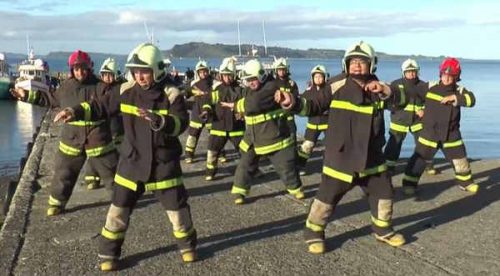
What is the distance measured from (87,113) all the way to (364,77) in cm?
271

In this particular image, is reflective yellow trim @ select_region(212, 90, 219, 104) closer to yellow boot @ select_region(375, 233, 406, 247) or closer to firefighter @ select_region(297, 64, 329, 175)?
firefighter @ select_region(297, 64, 329, 175)

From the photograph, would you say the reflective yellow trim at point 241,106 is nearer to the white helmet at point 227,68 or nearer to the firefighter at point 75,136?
the firefighter at point 75,136

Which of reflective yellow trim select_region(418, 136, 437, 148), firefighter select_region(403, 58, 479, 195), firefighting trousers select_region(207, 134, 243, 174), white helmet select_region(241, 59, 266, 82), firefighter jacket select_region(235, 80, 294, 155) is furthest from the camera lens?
firefighting trousers select_region(207, 134, 243, 174)

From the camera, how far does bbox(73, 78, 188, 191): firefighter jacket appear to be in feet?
18.7

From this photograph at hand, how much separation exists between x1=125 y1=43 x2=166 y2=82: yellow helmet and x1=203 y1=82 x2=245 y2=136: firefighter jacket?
4.29 meters

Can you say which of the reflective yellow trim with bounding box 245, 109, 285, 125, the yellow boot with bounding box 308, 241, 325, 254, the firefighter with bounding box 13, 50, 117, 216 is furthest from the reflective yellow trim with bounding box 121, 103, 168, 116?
the reflective yellow trim with bounding box 245, 109, 285, 125

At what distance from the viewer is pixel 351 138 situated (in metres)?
6.16

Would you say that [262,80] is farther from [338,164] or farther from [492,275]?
[492,275]

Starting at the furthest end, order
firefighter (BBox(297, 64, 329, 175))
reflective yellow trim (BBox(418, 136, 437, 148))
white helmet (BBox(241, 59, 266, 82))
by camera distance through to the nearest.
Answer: firefighter (BBox(297, 64, 329, 175)), reflective yellow trim (BBox(418, 136, 437, 148)), white helmet (BBox(241, 59, 266, 82))

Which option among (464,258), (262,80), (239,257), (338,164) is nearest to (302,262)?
(239,257)

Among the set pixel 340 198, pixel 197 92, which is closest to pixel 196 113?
pixel 197 92

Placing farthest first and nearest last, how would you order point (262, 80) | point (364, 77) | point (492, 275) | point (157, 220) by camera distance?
point (262, 80)
point (157, 220)
point (364, 77)
point (492, 275)

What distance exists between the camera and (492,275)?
5699 millimetres

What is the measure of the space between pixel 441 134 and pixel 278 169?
2.45 m
